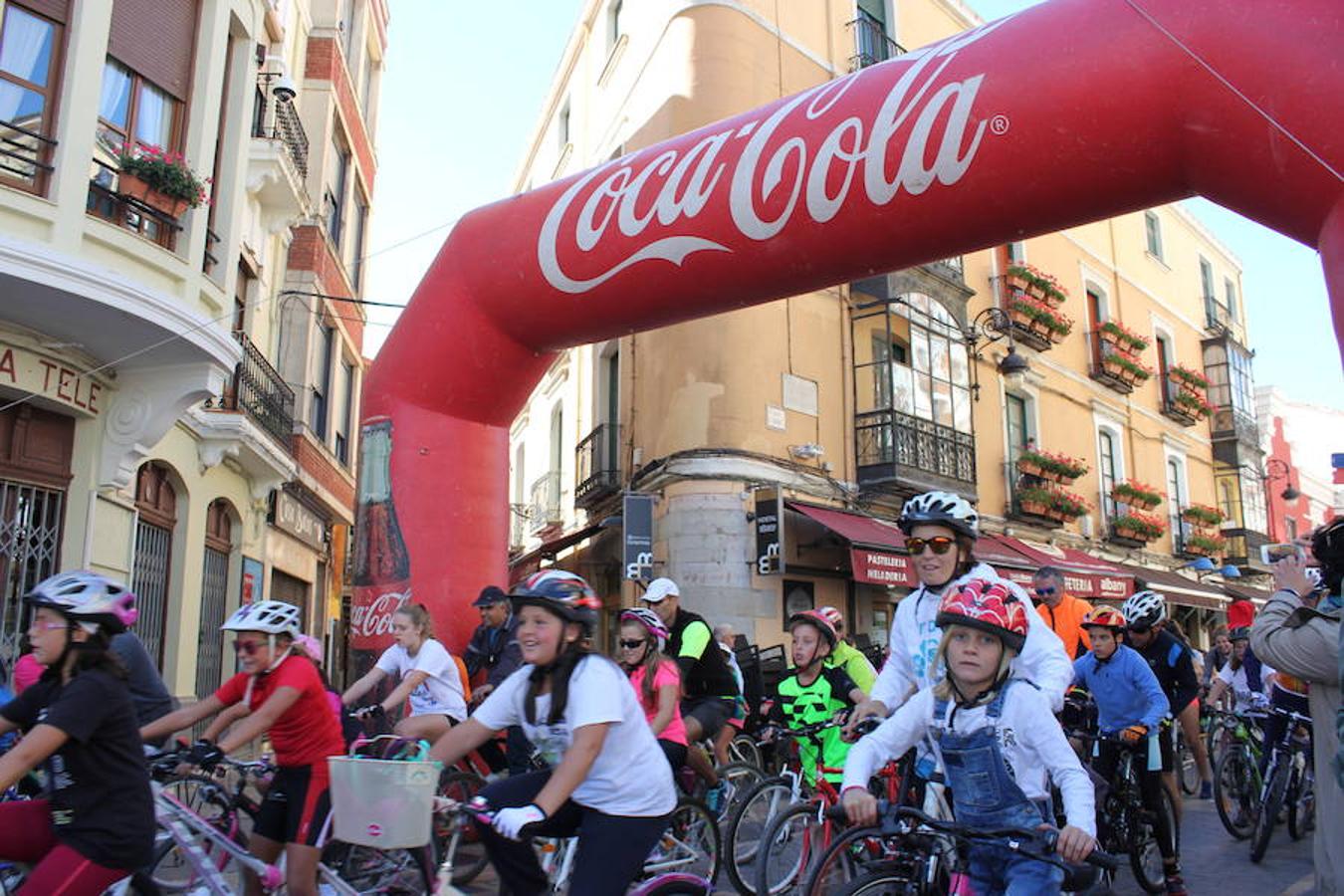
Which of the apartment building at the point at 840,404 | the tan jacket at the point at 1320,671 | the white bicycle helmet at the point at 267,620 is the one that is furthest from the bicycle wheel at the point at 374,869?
the apartment building at the point at 840,404

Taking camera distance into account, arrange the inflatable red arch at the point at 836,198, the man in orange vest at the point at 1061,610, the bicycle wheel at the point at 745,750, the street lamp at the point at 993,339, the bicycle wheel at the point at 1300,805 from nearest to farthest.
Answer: the inflatable red arch at the point at 836,198 < the bicycle wheel at the point at 1300,805 < the man in orange vest at the point at 1061,610 < the bicycle wheel at the point at 745,750 < the street lamp at the point at 993,339

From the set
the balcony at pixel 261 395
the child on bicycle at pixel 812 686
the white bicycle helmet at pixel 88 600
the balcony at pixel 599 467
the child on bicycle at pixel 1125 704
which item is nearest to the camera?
the white bicycle helmet at pixel 88 600

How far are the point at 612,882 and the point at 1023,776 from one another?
141cm

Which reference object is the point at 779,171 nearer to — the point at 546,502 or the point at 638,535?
the point at 638,535

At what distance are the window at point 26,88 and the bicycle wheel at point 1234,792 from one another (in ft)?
34.5

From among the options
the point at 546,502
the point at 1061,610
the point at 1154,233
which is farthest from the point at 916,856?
the point at 1154,233

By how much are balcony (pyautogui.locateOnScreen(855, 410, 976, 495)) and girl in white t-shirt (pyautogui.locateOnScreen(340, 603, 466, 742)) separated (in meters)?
10.7

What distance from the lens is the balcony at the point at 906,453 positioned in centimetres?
1678

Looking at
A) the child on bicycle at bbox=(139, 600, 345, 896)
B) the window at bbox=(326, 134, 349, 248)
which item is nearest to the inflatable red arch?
the child on bicycle at bbox=(139, 600, 345, 896)

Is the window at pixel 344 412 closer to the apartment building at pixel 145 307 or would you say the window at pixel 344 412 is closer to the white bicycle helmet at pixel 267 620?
the apartment building at pixel 145 307

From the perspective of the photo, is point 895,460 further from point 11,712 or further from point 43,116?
point 11,712

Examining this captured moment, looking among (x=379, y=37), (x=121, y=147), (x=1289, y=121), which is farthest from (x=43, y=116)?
(x=379, y=37)

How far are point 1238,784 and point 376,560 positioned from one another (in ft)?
23.4

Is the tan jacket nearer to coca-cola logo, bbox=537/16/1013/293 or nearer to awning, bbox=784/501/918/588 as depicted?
coca-cola logo, bbox=537/16/1013/293
